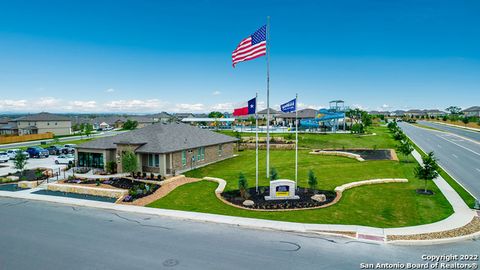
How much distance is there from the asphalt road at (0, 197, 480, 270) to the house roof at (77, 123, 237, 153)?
14239 mm

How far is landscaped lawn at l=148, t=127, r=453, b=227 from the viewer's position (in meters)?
18.8

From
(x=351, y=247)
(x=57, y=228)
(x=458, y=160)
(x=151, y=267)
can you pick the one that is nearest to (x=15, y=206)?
(x=57, y=228)

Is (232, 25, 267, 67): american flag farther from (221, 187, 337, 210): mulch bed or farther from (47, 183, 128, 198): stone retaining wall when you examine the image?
(47, 183, 128, 198): stone retaining wall

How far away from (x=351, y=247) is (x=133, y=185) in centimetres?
1980

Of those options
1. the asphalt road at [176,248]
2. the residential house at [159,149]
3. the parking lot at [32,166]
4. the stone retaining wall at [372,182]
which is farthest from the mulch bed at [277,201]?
the parking lot at [32,166]

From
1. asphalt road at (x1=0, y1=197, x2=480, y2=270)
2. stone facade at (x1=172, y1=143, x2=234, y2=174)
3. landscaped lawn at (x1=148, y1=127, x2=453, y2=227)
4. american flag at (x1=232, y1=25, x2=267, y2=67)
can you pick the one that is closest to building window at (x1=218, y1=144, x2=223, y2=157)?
stone facade at (x1=172, y1=143, x2=234, y2=174)

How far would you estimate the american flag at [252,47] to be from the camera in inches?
949

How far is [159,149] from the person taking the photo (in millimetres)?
31703

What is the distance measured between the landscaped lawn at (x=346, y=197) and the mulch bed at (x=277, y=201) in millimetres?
897

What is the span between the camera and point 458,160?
3894 cm

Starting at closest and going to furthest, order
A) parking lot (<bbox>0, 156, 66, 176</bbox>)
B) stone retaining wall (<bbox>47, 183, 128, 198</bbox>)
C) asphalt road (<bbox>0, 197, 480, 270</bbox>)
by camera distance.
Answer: asphalt road (<bbox>0, 197, 480, 270</bbox>) < stone retaining wall (<bbox>47, 183, 128, 198</bbox>) < parking lot (<bbox>0, 156, 66, 176</bbox>)

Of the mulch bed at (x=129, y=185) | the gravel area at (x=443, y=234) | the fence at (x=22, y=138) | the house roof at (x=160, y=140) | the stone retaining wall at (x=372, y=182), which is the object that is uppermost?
the house roof at (x=160, y=140)

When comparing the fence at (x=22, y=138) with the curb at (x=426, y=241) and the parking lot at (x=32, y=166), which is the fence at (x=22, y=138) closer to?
the parking lot at (x=32, y=166)

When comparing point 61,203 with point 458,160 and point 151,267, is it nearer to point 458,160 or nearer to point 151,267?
point 151,267
